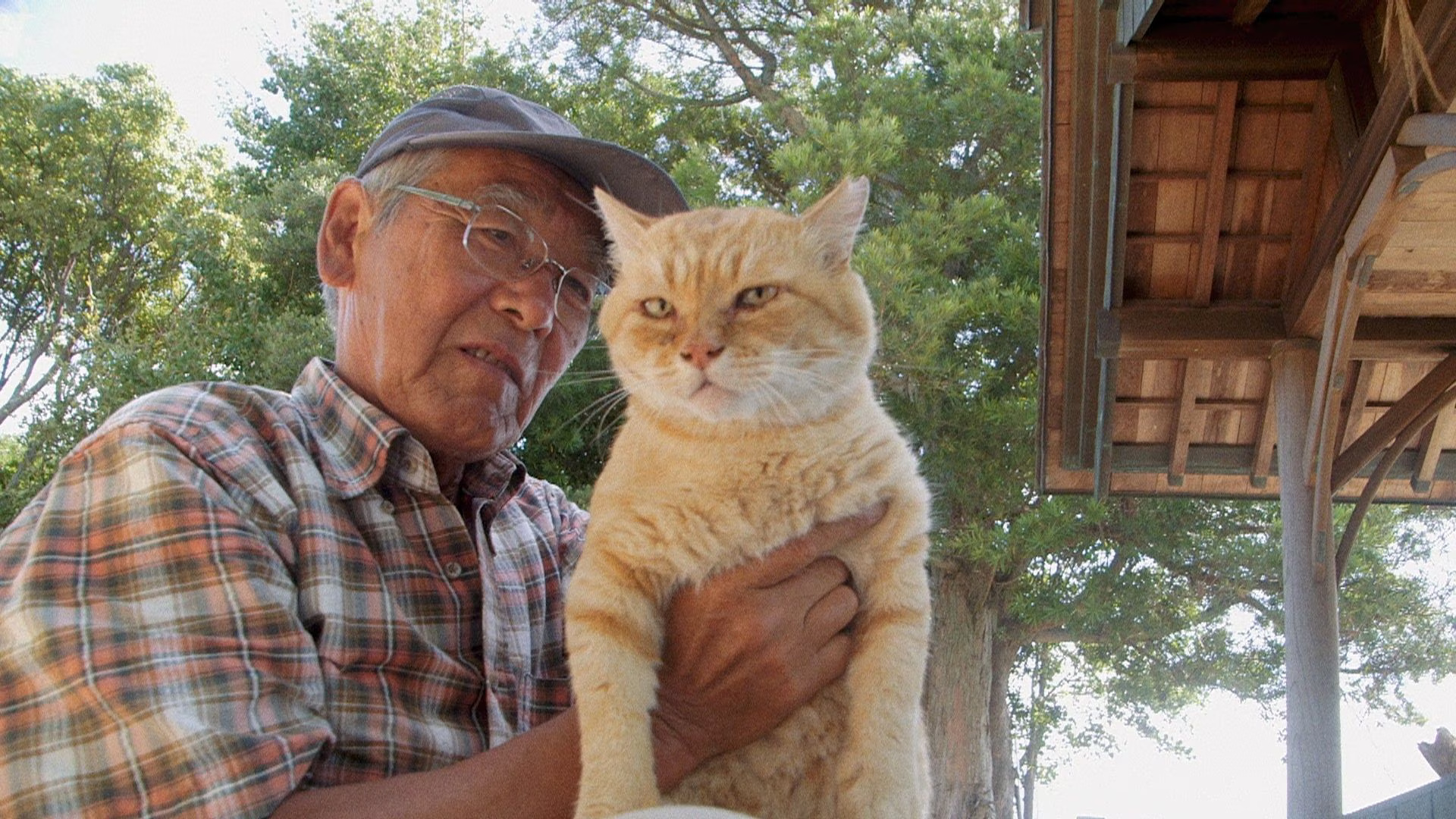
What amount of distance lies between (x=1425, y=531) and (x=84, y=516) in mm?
7145

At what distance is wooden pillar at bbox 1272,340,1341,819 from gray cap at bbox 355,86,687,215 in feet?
7.25

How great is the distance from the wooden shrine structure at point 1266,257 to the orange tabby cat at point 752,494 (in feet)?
4.36

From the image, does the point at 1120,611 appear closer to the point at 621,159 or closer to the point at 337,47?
the point at 621,159

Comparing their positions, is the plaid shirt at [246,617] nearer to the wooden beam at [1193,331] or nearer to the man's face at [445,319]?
the man's face at [445,319]

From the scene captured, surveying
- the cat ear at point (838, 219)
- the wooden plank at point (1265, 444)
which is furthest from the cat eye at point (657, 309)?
the wooden plank at point (1265, 444)

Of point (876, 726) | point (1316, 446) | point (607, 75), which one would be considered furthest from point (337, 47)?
point (876, 726)

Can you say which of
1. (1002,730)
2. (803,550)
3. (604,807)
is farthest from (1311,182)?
(1002,730)

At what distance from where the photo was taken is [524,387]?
2.00 metres

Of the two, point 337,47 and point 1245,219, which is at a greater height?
point 337,47

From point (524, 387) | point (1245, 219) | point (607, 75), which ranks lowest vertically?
point (524, 387)

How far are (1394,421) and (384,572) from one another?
10.1 ft

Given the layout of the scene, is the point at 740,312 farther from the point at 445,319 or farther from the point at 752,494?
the point at 445,319

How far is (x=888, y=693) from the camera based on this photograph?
5.27 feet

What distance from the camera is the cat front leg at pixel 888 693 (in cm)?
157
